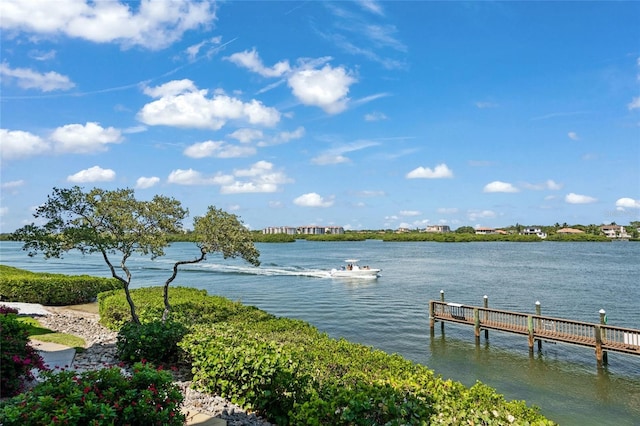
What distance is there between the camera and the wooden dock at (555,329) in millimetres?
17172

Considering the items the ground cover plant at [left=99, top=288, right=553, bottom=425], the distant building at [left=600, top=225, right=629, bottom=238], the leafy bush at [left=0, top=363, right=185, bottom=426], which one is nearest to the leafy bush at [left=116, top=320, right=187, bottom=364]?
the ground cover plant at [left=99, top=288, right=553, bottom=425]

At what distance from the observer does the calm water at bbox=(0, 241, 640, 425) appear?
1559 cm

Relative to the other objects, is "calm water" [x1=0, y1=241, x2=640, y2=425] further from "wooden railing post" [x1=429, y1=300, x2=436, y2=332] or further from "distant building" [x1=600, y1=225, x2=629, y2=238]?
"distant building" [x1=600, y1=225, x2=629, y2=238]

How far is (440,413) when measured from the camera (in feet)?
18.1

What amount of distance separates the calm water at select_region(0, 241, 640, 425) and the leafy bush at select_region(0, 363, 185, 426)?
12492 millimetres

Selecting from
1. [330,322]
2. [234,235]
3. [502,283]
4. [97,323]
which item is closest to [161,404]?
[234,235]

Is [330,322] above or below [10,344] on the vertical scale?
below

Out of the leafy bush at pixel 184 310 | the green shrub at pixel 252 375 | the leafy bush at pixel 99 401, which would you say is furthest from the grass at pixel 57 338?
the leafy bush at pixel 99 401

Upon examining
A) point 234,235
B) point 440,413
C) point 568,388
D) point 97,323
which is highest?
point 234,235

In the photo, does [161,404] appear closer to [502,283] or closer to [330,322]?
[330,322]

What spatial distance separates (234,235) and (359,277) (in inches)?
1374

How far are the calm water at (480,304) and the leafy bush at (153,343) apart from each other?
1127 centimetres

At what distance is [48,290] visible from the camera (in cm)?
2361

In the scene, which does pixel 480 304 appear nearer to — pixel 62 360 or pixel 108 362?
pixel 108 362
